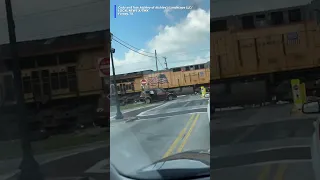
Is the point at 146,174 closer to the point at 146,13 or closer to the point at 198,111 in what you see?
the point at 198,111

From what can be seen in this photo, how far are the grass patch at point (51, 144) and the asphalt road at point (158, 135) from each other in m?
0.09


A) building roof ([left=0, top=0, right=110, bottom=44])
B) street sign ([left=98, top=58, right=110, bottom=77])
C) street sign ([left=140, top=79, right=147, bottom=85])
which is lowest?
street sign ([left=140, top=79, right=147, bottom=85])

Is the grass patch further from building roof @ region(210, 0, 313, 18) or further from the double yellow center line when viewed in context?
building roof @ region(210, 0, 313, 18)

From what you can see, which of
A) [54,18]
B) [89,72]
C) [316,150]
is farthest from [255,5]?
[54,18]

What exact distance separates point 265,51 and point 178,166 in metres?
→ 0.74

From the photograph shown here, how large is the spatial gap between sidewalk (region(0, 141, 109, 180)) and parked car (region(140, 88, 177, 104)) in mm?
305

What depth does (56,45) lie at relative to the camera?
271cm

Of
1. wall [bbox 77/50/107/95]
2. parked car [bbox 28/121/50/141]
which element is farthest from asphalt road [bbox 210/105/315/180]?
parked car [bbox 28/121/50/141]

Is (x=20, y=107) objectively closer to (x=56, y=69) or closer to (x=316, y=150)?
(x=56, y=69)

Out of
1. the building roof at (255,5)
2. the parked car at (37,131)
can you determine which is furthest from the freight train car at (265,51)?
the parked car at (37,131)

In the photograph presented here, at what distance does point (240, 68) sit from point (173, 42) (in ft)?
1.19

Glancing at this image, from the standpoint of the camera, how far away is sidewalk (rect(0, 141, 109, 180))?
270 centimetres

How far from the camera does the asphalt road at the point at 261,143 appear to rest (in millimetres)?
2727

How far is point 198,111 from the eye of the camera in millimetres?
2719
